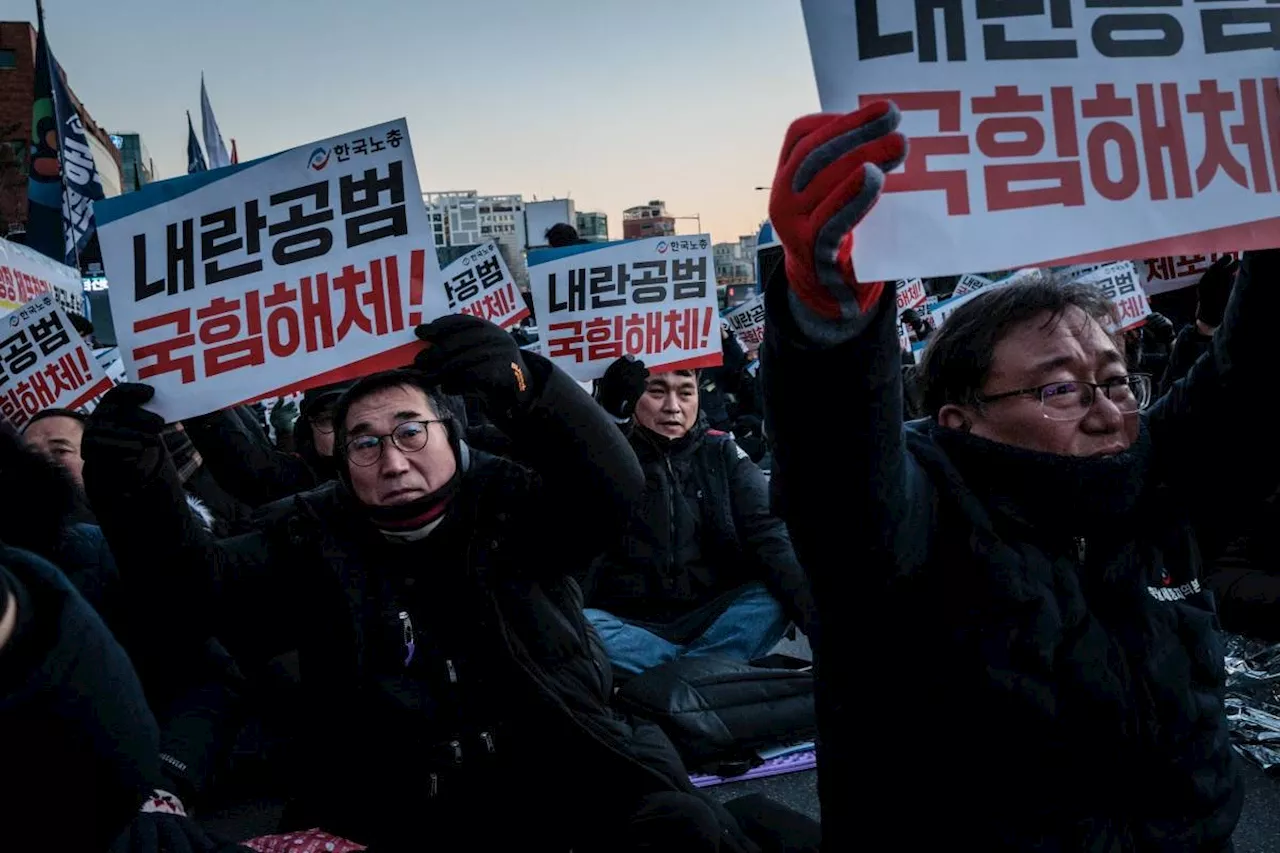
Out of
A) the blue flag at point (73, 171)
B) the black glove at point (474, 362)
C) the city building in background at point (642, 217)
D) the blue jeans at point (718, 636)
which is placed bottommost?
Answer: the blue jeans at point (718, 636)

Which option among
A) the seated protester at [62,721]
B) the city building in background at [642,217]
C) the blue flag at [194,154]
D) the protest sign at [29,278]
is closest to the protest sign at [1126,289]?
the protest sign at [29,278]

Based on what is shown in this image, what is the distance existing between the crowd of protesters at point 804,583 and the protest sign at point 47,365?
0.39 m

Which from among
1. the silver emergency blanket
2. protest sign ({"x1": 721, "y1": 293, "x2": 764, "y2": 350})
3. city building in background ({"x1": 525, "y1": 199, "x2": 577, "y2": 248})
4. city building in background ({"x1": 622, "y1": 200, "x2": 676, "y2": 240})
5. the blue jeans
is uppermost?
city building in background ({"x1": 622, "y1": 200, "x2": 676, "y2": 240})

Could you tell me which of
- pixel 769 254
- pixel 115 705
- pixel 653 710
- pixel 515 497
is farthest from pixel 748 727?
pixel 769 254

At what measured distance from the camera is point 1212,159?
1.41 meters

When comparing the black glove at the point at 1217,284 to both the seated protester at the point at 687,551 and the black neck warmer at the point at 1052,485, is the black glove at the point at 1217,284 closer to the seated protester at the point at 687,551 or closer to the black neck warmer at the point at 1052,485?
the black neck warmer at the point at 1052,485

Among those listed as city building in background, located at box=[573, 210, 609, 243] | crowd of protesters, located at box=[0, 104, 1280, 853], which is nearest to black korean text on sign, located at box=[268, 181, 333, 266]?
crowd of protesters, located at box=[0, 104, 1280, 853]

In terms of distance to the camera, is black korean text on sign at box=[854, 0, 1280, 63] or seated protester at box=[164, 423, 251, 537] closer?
black korean text on sign at box=[854, 0, 1280, 63]

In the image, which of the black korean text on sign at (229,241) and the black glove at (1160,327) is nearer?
the black korean text on sign at (229,241)

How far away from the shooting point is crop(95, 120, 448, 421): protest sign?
2324 mm

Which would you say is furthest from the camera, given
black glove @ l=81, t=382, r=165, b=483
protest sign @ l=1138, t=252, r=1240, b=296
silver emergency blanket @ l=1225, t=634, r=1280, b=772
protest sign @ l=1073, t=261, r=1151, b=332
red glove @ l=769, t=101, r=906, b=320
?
protest sign @ l=1073, t=261, r=1151, b=332

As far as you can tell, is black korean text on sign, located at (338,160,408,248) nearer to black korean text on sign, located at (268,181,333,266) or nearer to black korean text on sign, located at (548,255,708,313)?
black korean text on sign, located at (268,181,333,266)

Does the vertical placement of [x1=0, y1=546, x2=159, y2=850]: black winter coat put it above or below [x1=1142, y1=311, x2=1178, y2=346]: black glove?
below

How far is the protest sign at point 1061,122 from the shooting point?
4.18 ft
